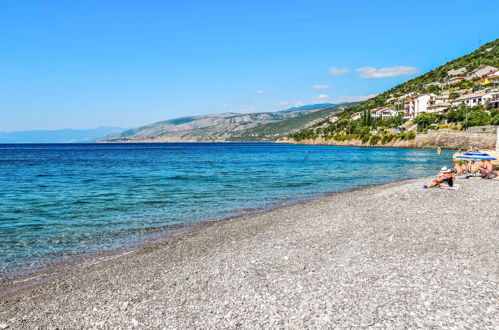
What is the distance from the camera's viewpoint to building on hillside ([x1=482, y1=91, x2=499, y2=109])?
10969cm

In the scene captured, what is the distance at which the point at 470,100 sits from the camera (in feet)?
408

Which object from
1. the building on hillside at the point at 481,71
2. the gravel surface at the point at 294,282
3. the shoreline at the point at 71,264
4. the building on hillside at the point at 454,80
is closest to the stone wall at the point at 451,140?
the building on hillside at the point at 454,80

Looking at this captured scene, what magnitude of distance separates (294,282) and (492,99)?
130 meters

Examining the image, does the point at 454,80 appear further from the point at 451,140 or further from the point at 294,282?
the point at 294,282

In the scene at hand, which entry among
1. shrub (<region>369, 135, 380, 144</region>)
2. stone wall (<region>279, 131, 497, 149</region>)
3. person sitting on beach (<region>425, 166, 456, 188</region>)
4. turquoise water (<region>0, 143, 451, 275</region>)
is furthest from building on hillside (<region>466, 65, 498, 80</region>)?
person sitting on beach (<region>425, 166, 456, 188</region>)

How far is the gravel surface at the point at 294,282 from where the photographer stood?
21.4ft

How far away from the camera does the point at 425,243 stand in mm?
10672

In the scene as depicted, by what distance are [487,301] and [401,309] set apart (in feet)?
5.46

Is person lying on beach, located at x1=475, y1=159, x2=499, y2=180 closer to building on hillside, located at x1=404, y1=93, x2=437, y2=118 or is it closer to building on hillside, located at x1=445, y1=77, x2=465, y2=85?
building on hillside, located at x1=404, y1=93, x2=437, y2=118

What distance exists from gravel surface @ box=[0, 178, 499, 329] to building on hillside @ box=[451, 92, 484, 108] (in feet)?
419

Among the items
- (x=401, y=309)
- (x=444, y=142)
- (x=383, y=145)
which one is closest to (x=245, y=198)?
(x=401, y=309)

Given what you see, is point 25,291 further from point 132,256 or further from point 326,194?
point 326,194

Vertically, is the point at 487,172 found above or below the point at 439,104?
below

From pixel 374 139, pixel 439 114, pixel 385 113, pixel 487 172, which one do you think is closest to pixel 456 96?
pixel 439 114
